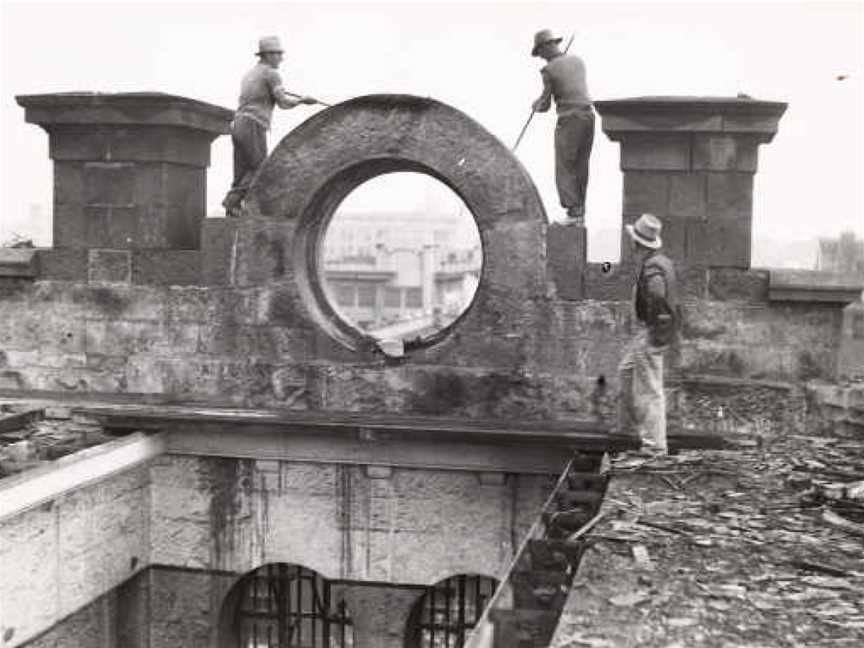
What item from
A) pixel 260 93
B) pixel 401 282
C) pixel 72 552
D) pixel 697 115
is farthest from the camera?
pixel 401 282

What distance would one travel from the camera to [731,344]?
8.76 metres

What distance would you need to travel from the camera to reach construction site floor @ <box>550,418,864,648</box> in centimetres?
464

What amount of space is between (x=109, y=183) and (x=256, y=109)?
4.87ft

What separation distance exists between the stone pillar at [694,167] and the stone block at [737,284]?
65 millimetres

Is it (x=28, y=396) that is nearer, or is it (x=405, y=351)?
(x=405, y=351)

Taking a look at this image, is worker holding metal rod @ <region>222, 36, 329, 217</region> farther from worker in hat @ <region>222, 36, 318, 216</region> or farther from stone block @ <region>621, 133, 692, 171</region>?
stone block @ <region>621, 133, 692, 171</region>

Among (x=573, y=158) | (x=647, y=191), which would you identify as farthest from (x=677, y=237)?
(x=573, y=158)

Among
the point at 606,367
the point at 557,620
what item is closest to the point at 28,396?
the point at 606,367

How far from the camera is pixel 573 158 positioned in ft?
29.4

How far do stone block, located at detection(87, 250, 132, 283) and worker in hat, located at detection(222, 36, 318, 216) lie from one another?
1.01m

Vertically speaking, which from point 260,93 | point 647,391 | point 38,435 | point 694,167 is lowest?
point 38,435

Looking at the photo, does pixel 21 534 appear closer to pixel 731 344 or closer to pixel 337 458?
pixel 337 458

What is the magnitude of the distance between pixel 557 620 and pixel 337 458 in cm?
431

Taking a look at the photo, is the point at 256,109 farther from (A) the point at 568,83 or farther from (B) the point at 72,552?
Answer: (B) the point at 72,552
